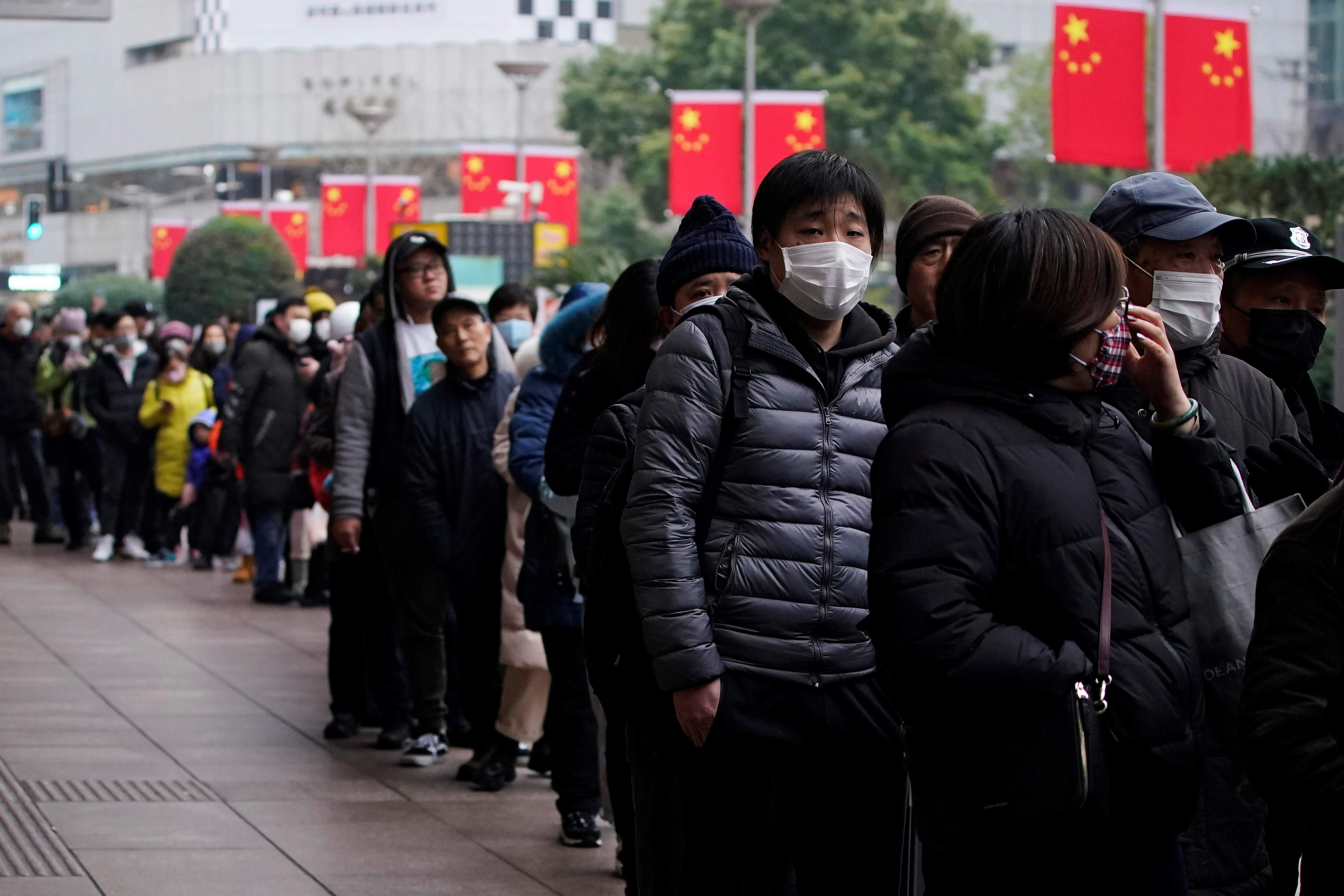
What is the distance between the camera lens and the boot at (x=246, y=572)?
15.6 metres

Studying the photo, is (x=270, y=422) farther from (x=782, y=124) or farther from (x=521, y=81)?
(x=521, y=81)

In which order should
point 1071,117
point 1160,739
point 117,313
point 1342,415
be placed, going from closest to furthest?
point 1160,739 < point 1342,415 < point 117,313 < point 1071,117

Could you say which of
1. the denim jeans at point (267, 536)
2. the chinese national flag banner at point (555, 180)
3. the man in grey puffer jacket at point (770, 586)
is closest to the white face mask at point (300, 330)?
the denim jeans at point (267, 536)

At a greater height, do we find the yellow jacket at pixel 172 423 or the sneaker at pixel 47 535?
the yellow jacket at pixel 172 423

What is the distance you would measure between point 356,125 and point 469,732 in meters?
97.5

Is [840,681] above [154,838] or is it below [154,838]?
above

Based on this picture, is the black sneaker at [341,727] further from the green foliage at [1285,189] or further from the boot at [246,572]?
the green foliage at [1285,189]

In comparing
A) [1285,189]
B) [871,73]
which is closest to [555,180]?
[1285,189]

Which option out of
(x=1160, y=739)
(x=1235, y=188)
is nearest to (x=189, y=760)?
(x=1160, y=739)

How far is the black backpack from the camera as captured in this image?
3973 millimetres

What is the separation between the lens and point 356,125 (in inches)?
4058

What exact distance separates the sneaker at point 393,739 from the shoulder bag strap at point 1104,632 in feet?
19.1

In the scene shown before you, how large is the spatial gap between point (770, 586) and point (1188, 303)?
1.04 metres

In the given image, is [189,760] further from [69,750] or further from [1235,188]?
[1235,188]
